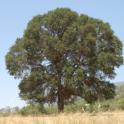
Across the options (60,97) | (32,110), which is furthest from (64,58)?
(32,110)

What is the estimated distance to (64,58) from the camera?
44.7 meters

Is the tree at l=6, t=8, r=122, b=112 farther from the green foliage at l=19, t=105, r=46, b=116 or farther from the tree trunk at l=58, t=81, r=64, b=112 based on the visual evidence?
the green foliage at l=19, t=105, r=46, b=116

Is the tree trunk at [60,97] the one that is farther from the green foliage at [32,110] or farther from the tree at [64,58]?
the green foliage at [32,110]

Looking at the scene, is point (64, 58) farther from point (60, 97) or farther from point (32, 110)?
point (32, 110)

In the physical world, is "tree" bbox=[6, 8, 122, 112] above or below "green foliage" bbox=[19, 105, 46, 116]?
above

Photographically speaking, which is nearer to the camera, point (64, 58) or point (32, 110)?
point (32, 110)

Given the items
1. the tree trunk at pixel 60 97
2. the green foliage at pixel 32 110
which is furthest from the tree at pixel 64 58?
the green foliage at pixel 32 110

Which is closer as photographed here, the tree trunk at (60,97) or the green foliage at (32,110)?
the green foliage at (32,110)

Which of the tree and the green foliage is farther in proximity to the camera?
the tree

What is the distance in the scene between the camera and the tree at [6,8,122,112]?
1726 inches

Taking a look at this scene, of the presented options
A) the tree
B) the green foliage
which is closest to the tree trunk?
the tree

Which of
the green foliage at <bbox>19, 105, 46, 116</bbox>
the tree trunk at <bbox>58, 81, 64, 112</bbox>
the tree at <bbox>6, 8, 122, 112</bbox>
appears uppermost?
the tree at <bbox>6, 8, 122, 112</bbox>

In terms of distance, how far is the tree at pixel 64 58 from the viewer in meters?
43.8

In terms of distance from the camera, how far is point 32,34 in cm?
4606
